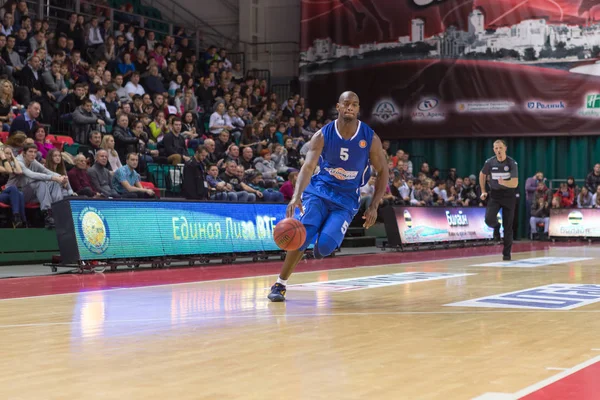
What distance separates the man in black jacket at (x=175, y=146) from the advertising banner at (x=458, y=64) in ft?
37.0

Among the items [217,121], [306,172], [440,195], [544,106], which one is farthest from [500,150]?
[544,106]

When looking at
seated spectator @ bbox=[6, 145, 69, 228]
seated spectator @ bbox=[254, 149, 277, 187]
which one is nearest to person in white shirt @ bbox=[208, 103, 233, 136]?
seated spectator @ bbox=[254, 149, 277, 187]

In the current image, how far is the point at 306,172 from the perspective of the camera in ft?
24.9

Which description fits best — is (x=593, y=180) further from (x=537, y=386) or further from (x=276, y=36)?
(x=537, y=386)

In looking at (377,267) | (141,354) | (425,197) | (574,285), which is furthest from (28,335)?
(425,197)

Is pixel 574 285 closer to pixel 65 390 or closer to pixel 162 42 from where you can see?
pixel 65 390

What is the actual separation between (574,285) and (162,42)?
15875mm

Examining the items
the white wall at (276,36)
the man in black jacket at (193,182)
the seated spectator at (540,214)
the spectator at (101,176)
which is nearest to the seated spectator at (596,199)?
the seated spectator at (540,214)

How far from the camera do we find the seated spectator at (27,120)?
13883 millimetres

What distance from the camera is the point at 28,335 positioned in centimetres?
567

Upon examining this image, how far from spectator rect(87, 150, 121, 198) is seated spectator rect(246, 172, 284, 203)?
3.82m

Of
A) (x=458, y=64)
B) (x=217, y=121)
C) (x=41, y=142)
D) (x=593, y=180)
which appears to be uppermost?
(x=458, y=64)

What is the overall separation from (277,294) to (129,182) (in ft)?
21.5

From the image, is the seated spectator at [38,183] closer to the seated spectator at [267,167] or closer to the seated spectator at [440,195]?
the seated spectator at [267,167]
